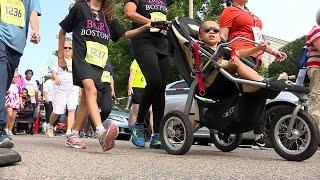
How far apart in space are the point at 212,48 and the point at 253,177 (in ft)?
7.50

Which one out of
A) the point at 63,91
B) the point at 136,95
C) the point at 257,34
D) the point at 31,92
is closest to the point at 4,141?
the point at 257,34

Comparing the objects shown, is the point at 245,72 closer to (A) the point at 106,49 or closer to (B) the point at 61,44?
(A) the point at 106,49

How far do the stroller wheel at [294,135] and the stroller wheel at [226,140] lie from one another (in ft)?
3.63

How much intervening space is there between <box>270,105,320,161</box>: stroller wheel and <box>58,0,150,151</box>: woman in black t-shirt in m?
1.71

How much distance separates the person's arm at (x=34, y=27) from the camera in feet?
16.8

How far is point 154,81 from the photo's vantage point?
6.11 meters

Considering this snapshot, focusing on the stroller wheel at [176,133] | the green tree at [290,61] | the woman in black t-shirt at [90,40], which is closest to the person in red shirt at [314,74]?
the stroller wheel at [176,133]

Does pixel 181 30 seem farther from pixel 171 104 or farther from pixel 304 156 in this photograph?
pixel 171 104

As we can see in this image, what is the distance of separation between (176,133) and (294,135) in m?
1.22

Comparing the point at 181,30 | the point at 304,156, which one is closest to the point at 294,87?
the point at 304,156

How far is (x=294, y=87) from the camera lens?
4801 mm

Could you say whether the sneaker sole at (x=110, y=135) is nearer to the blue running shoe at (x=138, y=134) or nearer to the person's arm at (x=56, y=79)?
the blue running shoe at (x=138, y=134)

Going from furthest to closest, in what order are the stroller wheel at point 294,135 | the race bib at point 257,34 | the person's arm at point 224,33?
1. the person's arm at point 224,33
2. the race bib at point 257,34
3. the stroller wheel at point 294,135

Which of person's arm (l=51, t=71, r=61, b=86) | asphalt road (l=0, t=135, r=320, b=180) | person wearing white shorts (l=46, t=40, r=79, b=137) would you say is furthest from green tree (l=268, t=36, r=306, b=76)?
asphalt road (l=0, t=135, r=320, b=180)
